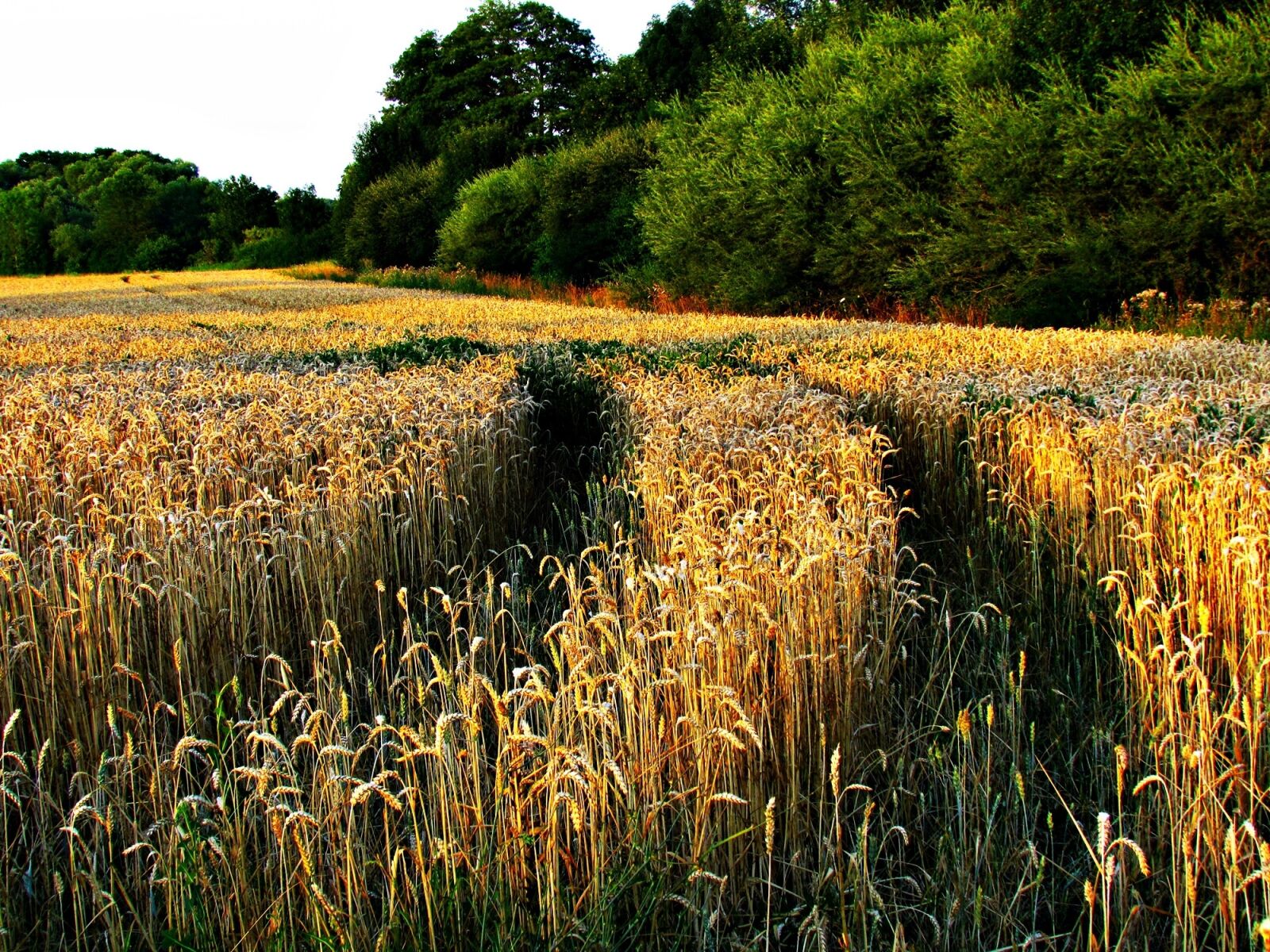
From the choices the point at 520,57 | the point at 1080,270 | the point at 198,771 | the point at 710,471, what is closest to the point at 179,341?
the point at 710,471

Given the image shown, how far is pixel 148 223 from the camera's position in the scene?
235 feet

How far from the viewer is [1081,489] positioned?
13.0ft

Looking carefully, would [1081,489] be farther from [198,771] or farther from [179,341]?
[179,341]

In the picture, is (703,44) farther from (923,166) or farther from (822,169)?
(923,166)

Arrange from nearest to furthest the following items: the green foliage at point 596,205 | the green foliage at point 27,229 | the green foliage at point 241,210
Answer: the green foliage at point 596,205 → the green foliage at point 241,210 → the green foliage at point 27,229

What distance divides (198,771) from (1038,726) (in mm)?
2508

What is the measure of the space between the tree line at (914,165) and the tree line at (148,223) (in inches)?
934

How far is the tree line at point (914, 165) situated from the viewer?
12023 mm

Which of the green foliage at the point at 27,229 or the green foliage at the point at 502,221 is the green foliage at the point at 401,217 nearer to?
the green foliage at the point at 502,221

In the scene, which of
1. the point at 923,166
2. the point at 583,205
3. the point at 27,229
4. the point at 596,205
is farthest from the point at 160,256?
the point at 923,166

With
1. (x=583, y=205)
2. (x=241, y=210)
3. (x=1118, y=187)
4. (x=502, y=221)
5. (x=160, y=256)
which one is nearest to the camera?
(x=1118, y=187)

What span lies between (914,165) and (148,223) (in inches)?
2779

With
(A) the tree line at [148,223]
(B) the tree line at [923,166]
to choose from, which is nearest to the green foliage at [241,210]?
(A) the tree line at [148,223]

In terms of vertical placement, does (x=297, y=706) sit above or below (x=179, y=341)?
below
